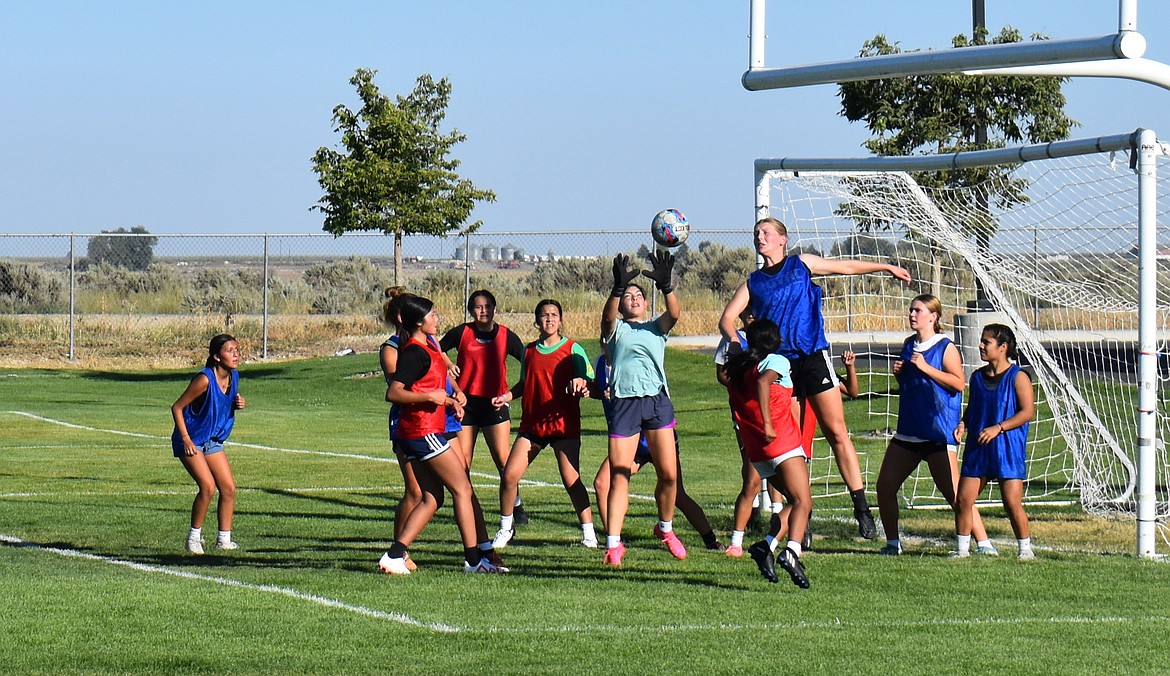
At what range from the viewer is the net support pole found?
1023 cm

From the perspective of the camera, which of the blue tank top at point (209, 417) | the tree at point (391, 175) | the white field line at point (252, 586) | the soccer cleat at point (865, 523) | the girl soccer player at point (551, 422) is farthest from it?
the tree at point (391, 175)

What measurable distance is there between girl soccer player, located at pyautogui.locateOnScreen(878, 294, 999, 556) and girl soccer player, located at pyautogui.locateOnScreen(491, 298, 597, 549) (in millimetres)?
2103

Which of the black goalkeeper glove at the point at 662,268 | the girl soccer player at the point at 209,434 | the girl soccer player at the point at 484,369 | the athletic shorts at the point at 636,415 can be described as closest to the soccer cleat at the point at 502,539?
the girl soccer player at the point at 484,369

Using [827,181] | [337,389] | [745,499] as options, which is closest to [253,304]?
[337,389]

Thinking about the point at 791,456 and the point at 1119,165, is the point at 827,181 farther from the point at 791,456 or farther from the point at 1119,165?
the point at 791,456

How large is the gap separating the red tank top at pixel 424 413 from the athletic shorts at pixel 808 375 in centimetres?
224

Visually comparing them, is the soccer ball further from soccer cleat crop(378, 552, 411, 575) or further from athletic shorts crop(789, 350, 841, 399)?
soccer cleat crop(378, 552, 411, 575)

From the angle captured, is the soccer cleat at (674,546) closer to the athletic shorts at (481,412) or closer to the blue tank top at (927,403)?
the blue tank top at (927,403)

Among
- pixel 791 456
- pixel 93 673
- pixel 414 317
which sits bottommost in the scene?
pixel 93 673

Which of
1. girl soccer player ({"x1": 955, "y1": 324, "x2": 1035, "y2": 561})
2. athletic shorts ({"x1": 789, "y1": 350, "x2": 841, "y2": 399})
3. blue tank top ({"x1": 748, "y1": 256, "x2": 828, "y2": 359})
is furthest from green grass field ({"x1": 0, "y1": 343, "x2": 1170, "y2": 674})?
blue tank top ({"x1": 748, "y1": 256, "x2": 828, "y2": 359})

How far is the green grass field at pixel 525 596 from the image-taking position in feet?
23.3

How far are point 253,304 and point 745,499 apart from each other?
29538 mm

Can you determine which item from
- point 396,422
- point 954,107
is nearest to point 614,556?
point 396,422

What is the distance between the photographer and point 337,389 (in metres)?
28.5
